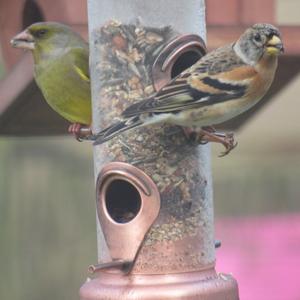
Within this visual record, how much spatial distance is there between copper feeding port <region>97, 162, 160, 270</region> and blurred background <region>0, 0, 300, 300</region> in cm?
149

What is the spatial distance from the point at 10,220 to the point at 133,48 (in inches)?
114

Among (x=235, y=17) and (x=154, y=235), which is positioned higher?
(x=235, y=17)

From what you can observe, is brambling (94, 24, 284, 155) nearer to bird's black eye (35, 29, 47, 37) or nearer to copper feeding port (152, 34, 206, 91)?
copper feeding port (152, 34, 206, 91)

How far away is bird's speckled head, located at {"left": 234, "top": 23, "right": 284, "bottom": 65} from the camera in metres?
4.55

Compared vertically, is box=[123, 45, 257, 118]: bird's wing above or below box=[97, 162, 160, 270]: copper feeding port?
above

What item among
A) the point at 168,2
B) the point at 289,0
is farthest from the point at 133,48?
the point at 289,0

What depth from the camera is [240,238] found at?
279 inches

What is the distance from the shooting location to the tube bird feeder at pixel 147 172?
181 inches

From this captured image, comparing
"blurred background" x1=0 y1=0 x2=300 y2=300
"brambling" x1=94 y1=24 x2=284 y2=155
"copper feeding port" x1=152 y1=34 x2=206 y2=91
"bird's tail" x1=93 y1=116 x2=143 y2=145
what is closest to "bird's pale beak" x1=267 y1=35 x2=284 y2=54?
"brambling" x1=94 y1=24 x2=284 y2=155

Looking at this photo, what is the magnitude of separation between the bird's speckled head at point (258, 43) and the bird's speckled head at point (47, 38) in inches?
25.7

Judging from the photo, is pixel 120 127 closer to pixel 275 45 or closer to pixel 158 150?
pixel 158 150

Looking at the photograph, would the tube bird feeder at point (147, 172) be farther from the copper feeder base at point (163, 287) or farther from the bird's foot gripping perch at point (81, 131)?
the bird's foot gripping perch at point (81, 131)

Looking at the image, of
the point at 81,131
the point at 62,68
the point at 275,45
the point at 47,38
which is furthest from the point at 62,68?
the point at 275,45

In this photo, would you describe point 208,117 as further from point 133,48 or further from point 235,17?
point 235,17
